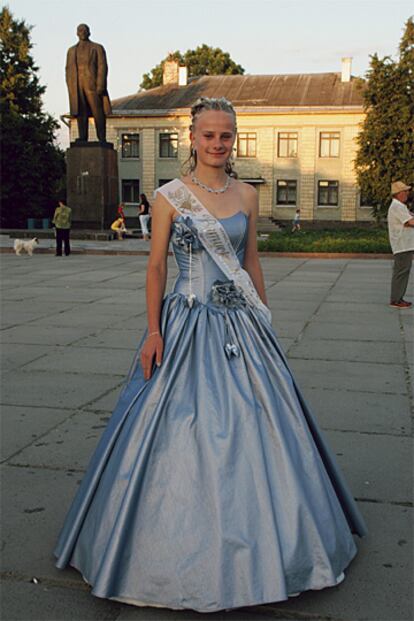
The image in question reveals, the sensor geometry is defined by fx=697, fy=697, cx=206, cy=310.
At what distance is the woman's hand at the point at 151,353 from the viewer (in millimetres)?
2621

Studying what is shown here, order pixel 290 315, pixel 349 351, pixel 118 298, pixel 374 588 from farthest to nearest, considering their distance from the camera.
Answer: pixel 118 298
pixel 290 315
pixel 349 351
pixel 374 588

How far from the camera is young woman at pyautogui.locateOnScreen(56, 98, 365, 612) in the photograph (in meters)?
2.31

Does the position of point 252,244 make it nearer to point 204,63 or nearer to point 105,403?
point 105,403

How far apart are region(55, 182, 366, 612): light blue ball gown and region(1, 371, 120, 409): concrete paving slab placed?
2.47 metres

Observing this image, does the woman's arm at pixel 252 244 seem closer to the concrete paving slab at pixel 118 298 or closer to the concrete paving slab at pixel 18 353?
the concrete paving slab at pixel 18 353

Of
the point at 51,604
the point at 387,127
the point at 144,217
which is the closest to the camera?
the point at 51,604

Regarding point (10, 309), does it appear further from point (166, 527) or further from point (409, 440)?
point (166, 527)

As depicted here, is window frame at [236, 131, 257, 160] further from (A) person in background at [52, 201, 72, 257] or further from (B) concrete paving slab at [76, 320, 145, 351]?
(B) concrete paving slab at [76, 320, 145, 351]

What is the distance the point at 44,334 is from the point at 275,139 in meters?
40.2

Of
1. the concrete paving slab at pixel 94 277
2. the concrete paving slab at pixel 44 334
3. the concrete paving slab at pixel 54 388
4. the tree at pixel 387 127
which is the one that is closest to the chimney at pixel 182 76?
the tree at pixel 387 127

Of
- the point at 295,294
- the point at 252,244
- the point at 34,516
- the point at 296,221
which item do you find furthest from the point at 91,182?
the point at 252,244

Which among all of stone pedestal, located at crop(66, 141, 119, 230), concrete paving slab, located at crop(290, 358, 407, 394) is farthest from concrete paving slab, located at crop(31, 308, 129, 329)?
stone pedestal, located at crop(66, 141, 119, 230)

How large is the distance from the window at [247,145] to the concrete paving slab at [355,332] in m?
39.4

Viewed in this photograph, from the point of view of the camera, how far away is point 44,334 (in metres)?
7.82
